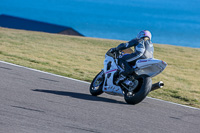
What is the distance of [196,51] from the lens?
26.0 meters

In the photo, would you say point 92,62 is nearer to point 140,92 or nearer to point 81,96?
point 81,96

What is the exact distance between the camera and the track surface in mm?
5996

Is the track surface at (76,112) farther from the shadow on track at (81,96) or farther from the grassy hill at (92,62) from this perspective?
the grassy hill at (92,62)

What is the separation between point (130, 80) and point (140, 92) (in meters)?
0.53

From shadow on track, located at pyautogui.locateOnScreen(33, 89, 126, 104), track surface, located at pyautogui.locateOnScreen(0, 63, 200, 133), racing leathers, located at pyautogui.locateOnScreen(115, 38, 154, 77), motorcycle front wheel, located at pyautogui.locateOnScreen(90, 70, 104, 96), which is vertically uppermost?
racing leathers, located at pyautogui.locateOnScreen(115, 38, 154, 77)

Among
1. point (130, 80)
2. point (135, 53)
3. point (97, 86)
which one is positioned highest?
point (135, 53)

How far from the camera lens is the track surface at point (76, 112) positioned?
600 centimetres

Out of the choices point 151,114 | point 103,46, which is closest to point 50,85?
point 151,114

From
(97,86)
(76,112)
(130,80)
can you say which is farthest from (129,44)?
(76,112)

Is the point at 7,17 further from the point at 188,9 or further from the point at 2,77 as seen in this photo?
the point at 188,9

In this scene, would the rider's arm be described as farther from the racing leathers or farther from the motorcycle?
the motorcycle

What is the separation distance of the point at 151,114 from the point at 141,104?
3.18 ft

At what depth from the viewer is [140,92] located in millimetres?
7961

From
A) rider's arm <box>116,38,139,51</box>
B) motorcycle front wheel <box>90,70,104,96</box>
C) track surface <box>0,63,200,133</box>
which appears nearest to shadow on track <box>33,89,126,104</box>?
track surface <box>0,63,200,133</box>
